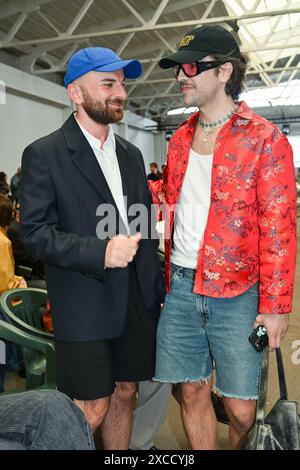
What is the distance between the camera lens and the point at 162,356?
1.80 metres

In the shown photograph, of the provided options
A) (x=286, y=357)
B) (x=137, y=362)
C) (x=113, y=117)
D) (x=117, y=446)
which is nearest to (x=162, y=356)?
(x=137, y=362)

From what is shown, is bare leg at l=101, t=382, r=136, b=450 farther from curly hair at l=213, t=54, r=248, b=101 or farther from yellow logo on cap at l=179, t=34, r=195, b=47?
yellow logo on cap at l=179, t=34, r=195, b=47

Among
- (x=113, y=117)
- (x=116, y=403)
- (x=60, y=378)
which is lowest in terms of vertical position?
(x=116, y=403)

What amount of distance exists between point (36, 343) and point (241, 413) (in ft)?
3.31

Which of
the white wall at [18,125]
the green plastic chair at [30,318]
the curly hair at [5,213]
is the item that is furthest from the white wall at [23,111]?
the green plastic chair at [30,318]

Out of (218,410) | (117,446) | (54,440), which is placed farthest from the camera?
(218,410)

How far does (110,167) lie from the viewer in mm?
1799

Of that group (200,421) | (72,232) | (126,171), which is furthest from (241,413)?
(126,171)

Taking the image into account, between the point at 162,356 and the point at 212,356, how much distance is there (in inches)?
7.3

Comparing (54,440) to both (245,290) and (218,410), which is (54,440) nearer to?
(245,290)

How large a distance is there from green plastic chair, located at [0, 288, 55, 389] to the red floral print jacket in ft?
3.34

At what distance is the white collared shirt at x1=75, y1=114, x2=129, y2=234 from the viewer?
176 centimetres

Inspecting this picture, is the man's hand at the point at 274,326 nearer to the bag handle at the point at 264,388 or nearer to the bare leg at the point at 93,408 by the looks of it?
the bag handle at the point at 264,388

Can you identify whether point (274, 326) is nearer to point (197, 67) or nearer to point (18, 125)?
point (197, 67)
